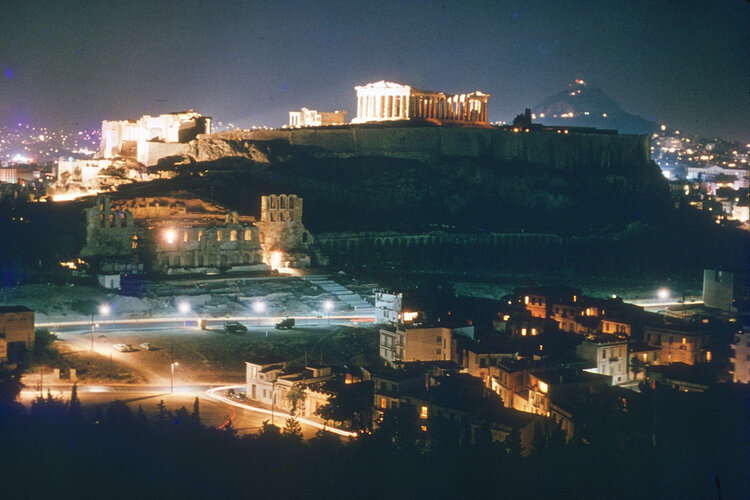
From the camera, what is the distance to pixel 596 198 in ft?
268

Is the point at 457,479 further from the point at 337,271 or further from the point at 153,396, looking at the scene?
the point at 337,271

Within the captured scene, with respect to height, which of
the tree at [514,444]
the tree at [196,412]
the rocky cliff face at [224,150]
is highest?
the rocky cliff face at [224,150]

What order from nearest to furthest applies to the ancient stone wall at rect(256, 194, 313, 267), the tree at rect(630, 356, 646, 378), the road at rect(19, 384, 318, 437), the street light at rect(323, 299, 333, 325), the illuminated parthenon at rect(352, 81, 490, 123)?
the road at rect(19, 384, 318, 437)
the tree at rect(630, 356, 646, 378)
the street light at rect(323, 299, 333, 325)
the ancient stone wall at rect(256, 194, 313, 267)
the illuminated parthenon at rect(352, 81, 490, 123)

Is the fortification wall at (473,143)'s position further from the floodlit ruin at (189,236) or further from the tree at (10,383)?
the tree at (10,383)

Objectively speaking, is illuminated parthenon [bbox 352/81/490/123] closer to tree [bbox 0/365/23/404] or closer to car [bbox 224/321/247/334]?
car [bbox 224/321/247/334]

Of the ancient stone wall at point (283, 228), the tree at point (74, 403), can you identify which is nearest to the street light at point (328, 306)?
the ancient stone wall at point (283, 228)

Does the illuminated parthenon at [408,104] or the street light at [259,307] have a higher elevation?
the illuminated parthenon at [408,104]

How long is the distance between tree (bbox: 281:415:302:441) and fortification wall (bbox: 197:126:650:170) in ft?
143

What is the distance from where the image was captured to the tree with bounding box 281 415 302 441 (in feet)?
100

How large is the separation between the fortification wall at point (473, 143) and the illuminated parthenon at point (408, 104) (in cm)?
550

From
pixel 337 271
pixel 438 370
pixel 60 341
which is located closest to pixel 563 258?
pixel 337 271

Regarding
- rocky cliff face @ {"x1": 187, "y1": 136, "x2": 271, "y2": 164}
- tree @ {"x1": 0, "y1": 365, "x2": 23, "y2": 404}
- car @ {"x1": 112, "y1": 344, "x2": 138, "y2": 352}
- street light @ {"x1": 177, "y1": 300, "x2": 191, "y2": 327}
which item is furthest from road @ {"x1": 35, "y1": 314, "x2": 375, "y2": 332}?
rocky cliff face @ {"x1": 187, "y1": 136, "x2": 271, "y2": 164}

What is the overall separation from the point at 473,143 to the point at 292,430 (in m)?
54.2

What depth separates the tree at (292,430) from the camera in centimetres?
3059
